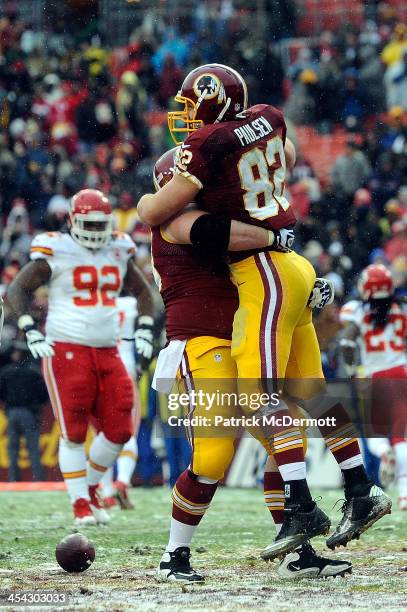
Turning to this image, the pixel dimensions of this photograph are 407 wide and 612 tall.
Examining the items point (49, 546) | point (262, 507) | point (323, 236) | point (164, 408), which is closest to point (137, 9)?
point (323, 236)

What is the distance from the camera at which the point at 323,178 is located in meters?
17.7

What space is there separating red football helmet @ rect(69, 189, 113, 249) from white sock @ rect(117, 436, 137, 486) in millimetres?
1992

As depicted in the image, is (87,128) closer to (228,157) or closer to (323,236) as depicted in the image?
(323,236)

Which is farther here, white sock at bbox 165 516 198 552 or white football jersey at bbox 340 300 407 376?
white football jersey at bbox 340 300 407 376

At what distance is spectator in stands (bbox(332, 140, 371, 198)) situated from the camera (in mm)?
16766

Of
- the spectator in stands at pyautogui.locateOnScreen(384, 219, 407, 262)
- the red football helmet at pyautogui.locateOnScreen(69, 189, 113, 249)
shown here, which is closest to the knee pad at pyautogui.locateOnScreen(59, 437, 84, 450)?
the red football helmet at pyautogui.locateOnScreen(69, 189, 113, 249)

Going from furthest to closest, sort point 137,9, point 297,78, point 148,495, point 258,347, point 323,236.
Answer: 1. point 137,9
2. point 297,78
3. point 323,236
4. point 148,495
5. point 258,347

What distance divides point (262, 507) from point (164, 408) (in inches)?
136

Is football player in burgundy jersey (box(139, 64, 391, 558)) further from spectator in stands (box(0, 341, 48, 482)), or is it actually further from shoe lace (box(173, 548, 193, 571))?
spectator in stands (box(0, 341, 48, 482))

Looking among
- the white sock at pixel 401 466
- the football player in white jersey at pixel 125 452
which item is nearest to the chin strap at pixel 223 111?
the football player in white jersey at pixel 125 452

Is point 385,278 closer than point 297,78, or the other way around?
point 385,278

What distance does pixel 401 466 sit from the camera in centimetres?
1016

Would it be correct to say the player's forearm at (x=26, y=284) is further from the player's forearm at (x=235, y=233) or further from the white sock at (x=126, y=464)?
the player's forearm at (x=235, y=233)

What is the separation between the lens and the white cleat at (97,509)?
8.38 m
